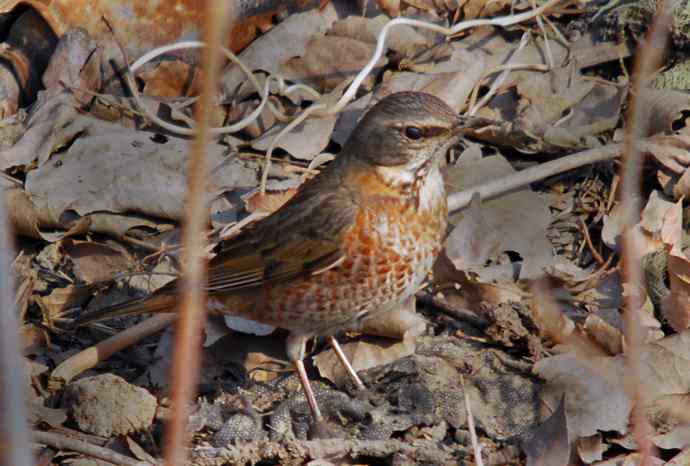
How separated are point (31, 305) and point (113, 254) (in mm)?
549

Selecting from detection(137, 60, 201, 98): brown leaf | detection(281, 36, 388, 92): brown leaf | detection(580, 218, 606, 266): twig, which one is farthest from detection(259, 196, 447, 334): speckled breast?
detection(137, 60, 201, 98): brown leaf

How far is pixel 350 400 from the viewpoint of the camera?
5.57 meters

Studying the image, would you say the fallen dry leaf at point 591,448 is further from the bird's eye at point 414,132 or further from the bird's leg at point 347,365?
the bird's eye at point 414,132

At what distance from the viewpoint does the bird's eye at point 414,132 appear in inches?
202

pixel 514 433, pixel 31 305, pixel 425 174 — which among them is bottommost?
pixel 514 433

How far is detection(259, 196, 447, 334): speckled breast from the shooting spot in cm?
512


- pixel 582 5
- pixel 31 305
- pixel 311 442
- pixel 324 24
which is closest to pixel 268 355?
pixel 311 442

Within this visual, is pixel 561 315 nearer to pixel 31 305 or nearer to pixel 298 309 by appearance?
pixel 298 309

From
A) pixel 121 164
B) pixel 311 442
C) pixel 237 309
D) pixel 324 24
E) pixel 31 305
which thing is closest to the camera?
pixel 311 442

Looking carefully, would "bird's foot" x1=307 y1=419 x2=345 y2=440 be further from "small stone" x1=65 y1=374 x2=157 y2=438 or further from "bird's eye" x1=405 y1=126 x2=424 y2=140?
"bird's eye" x1=405 y1=126 x2=424 y2=140

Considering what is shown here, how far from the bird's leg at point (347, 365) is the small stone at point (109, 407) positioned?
1021 mm

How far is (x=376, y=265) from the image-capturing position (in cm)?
512

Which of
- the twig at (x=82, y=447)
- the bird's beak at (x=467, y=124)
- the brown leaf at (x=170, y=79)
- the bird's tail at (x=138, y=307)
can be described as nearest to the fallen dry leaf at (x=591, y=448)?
the bird's beak at (x=467, y=124)

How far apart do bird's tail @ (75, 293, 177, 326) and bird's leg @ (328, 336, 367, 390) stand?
2.82 ft
